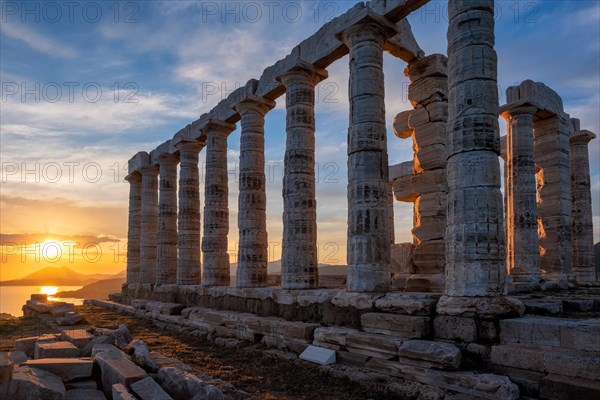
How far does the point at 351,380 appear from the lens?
9453mm

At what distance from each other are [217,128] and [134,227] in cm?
1223

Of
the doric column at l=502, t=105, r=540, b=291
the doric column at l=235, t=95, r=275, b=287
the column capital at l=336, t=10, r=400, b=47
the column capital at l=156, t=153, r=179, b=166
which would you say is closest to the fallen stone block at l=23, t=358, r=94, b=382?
the doric column at l=235, t=95, r=275, b=287

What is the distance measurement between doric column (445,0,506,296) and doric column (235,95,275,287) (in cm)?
888

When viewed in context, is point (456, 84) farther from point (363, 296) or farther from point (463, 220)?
point (363, 296)

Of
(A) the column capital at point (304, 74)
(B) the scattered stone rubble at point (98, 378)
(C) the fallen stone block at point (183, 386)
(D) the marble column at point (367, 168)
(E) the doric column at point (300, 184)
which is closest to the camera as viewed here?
(B) the scattered stone rubble at point (98, 378)

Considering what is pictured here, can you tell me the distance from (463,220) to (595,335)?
3059 mm

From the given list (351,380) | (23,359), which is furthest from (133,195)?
(351,380)

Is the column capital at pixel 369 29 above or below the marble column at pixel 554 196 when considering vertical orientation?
above

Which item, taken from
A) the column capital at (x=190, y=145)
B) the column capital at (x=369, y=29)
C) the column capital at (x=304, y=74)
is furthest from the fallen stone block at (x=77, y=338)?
the column capital at (x=190, y=145)

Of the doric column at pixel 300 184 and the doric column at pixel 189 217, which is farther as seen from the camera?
the doric column at pixel 189 217

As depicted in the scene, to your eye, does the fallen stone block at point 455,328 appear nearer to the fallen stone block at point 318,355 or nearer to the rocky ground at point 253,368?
the rocky ground at point 253,368

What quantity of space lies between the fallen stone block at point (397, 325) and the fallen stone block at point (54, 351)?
630cm

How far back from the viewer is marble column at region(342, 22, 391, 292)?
1201 cm

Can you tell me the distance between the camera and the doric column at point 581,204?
811 inches
